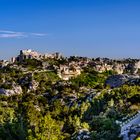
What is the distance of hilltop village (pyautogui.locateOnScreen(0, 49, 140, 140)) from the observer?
47.7 m

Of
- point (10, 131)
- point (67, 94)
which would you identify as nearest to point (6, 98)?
point (67, 94)

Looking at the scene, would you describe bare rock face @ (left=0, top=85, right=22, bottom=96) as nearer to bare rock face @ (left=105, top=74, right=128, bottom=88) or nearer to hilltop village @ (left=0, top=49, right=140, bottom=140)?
hilltop village @ (left=0, top=49, right=140, bottom=140)

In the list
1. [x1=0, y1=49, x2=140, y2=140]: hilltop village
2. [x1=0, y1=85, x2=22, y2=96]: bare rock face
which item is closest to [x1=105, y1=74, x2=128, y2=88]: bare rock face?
[x1=0, y1=49, x2=140, y2=140]: hilltop village

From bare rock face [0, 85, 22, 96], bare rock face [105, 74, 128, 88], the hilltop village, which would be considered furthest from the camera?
bare rock face [105, 74, 128, 88]

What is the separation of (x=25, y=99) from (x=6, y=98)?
7396 mm

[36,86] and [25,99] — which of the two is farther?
[36,86]

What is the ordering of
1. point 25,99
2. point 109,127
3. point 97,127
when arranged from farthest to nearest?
1. point 25,99
2. point 97,127
3. point 109,127

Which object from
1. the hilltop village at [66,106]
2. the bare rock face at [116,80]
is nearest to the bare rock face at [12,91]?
the hilltop village at [66,106]

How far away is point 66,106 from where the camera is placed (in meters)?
93.2

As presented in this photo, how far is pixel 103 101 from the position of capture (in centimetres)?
8325

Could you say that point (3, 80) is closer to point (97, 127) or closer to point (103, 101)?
point (103, 101)

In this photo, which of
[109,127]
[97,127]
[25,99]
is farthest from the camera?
[25,99]

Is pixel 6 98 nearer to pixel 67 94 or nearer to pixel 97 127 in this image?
pixel 67 94

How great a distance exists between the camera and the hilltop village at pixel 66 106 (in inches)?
1878
